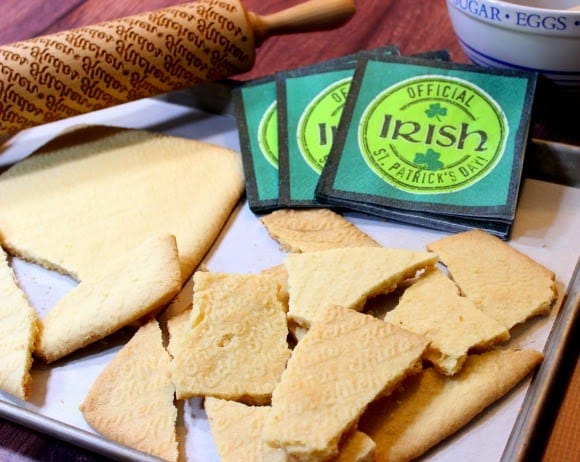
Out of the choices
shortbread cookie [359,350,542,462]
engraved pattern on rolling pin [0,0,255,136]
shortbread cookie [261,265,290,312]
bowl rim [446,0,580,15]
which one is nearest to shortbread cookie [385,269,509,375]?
shortbread cookie [359,350,542,462]

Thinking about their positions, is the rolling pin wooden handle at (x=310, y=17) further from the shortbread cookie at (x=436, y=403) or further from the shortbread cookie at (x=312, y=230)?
the shortbread cookie at (x=436, y=403)

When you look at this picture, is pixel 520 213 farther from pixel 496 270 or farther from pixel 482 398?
pixel 482 398

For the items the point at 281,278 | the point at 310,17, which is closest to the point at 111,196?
the point at 281,278

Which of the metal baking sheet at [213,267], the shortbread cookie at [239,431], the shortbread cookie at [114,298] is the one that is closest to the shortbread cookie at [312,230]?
the metal baking sheet at [213,267]

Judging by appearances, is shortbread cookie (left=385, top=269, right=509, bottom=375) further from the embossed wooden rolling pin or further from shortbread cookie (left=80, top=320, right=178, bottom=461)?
the embossed wooden rolling pin

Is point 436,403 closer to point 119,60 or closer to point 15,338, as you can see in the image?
point 15,338
